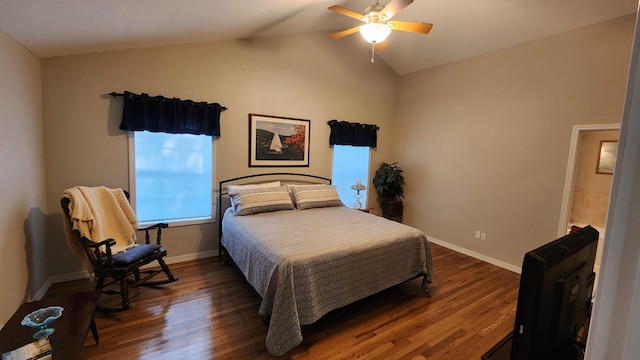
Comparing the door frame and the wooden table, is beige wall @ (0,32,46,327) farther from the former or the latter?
the door frame

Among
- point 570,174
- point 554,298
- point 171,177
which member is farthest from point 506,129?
point 171,177

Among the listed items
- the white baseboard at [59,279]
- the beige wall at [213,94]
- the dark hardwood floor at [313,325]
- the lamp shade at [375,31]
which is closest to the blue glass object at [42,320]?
the dark hardwood floor at [313,325]

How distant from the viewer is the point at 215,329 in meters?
2.32

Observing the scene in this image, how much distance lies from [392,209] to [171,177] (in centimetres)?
360

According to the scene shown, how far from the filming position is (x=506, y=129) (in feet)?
12.3

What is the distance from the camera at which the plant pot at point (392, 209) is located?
5.05m

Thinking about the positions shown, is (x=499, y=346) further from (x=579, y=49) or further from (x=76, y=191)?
(x=579, y=49)

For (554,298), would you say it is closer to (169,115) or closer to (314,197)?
(314,197)

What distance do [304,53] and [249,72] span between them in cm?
96

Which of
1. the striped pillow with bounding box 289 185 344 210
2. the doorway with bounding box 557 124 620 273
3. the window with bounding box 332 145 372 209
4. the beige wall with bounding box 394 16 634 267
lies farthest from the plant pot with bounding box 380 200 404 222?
the doorway with bounding box 557 124 620 273

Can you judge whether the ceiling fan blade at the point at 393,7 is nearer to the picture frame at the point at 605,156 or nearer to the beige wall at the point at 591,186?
the beige wall at the point at 591,186

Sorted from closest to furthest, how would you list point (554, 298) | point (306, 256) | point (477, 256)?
point (554, 298) < point (306, 256) < point (477, 256)

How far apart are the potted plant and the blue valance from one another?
2.90 meters

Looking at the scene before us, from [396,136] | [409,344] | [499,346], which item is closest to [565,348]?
[499,346]
